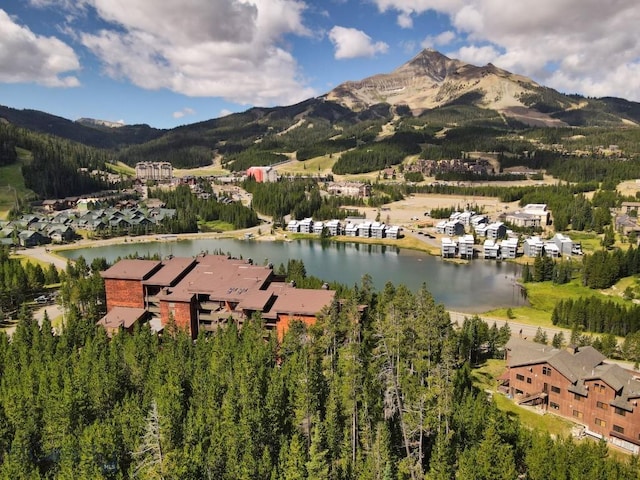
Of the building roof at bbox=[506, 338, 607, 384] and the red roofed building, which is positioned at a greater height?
the red roofed building

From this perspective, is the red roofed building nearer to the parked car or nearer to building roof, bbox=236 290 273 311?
the parked car

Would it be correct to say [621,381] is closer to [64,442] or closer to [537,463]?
[537,463]

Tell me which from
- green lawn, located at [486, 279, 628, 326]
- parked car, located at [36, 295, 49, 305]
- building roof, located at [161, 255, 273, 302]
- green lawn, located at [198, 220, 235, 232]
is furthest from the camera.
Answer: green lawn, located at [198, 220, 235, 232]

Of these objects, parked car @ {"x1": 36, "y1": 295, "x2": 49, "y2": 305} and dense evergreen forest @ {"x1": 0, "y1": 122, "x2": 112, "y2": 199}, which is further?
dense evergreen forest @ {"x1": 0, "y1": 122, "x2": 112, "y2": 199}

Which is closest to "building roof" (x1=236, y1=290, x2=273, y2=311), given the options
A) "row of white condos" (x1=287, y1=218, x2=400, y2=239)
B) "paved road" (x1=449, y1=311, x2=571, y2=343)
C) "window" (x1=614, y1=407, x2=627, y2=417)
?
"paved road" (x1=449, y1=311, x2=571, y2=343)

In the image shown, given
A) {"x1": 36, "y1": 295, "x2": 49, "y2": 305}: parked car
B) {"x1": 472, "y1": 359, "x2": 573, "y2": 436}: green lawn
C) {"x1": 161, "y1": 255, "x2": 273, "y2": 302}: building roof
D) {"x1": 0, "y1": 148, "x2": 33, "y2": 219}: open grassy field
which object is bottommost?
{"x1": 472, "y1": 359, "x2": 573, "y2": 436}: green lawn

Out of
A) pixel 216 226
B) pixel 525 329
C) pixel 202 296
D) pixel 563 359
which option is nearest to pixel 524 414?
pixel 563 359
